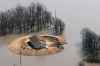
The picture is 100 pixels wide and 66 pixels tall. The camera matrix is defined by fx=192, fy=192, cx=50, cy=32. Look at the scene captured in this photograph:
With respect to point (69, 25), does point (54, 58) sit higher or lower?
lower

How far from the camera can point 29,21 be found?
4.85 ft

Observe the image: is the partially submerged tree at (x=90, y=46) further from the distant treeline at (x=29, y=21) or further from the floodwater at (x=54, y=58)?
the distant treeline at (x=29, y=21)

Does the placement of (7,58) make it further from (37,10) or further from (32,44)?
(37,10)

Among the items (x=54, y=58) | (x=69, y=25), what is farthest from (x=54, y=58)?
(x=69, y=25)

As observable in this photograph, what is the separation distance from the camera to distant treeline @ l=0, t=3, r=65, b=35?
147 centimetres

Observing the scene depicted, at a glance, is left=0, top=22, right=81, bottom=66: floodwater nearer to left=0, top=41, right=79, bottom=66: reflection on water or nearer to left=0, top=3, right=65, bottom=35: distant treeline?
left=0, top=41, right=79, bottom=66: reflection on water

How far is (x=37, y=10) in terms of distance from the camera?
4.85ft

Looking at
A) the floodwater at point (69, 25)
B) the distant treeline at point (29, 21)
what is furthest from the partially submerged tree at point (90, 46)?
the distant treeline at point (29, 21)

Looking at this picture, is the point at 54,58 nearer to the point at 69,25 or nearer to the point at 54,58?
the point at 54,58

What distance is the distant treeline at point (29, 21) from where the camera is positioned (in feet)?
4.83

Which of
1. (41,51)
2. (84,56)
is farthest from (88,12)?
(41,51)

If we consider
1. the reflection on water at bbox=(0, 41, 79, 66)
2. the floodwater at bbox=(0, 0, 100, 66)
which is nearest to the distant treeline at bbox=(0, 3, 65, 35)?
the floodwater at bbox=(0, 0, 100, 66)

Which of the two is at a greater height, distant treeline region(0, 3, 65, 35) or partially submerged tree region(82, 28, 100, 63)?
distant treeline region(0, 3, 65, 35)

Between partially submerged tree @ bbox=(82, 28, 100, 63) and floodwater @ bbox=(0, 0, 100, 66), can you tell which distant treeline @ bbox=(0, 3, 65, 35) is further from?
partially submerged tree @ bbox=(82, 28, 100, 63)
